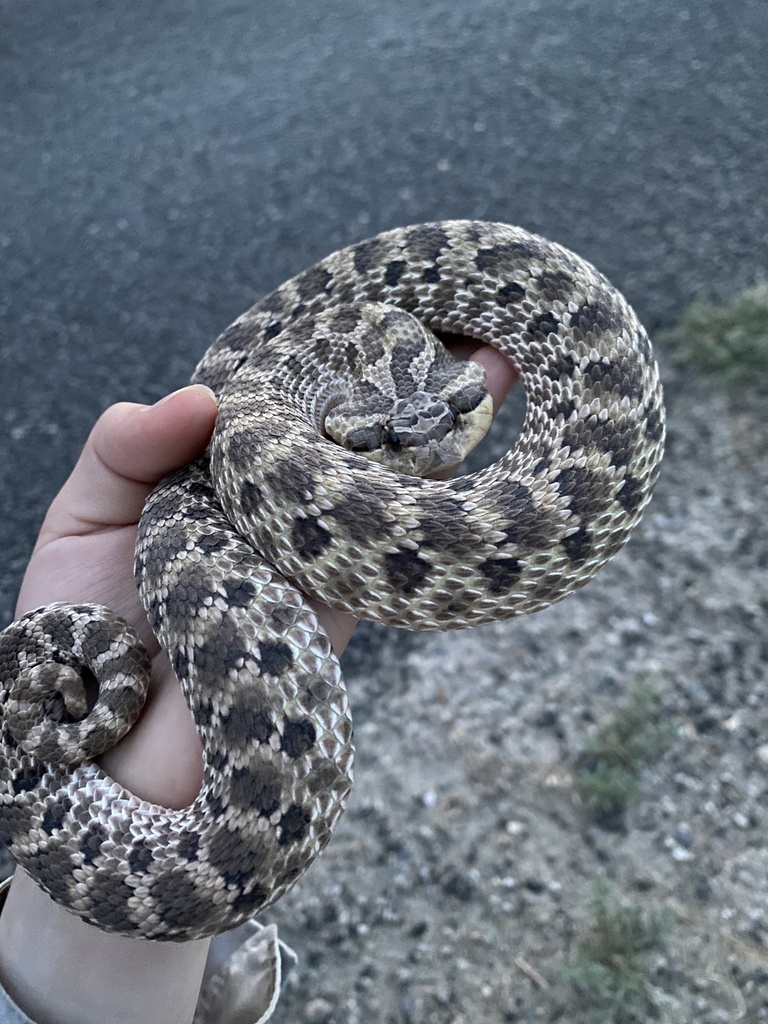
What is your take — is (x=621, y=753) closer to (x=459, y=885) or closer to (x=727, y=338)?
(x=459, y=885)

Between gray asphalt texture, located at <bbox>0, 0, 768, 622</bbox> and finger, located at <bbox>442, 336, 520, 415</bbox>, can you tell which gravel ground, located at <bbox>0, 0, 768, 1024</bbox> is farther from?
finger, located at <bbox>442, 336, 520, 415</bbox>

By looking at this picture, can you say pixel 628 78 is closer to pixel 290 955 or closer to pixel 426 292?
pixel 426 292

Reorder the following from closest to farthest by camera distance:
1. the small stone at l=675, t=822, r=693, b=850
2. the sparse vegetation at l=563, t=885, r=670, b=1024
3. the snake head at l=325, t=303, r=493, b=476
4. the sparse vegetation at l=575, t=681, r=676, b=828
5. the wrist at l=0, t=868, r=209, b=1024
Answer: the wrist at l=0, t=868, r=209, b=1024 < the snake head at l=325, t=303, r=493, b=476 < the sparse vegetation at l=563, t=885, r=670, b=1024 < the small stone at l=675, t=822, r=693, b=850 < the sparse vegetation at l=575, t=681, r=676, b=828

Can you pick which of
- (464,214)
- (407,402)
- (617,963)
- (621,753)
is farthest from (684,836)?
(464,214)

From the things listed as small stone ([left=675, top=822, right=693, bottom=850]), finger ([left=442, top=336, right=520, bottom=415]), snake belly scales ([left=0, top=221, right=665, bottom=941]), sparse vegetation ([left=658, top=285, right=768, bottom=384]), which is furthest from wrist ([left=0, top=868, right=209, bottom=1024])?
sparse vegetation ([left=658, top=285, right=768, bottom=384])

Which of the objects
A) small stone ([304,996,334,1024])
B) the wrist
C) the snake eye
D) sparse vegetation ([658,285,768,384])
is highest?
the snake eye

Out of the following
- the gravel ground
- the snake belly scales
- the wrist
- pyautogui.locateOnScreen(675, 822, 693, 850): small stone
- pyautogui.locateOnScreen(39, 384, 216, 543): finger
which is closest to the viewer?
the snake belly scales
